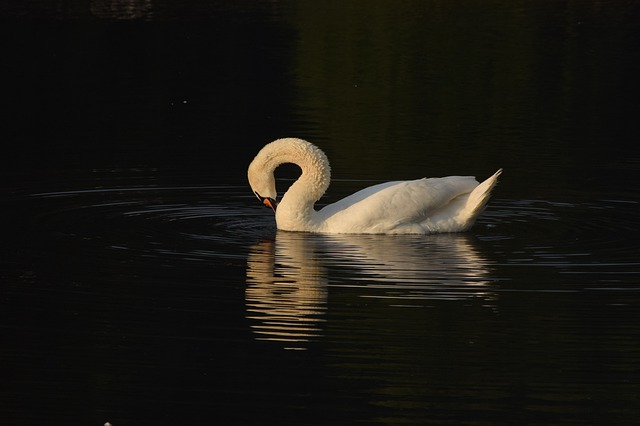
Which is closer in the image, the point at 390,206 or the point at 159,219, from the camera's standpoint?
the point at 390,206

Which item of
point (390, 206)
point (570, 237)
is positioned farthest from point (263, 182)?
point (570, 237)

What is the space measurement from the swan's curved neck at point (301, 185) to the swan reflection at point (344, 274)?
150 millimetres

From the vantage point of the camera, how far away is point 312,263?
14.7 metres

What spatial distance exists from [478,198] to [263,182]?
2176 millimetres

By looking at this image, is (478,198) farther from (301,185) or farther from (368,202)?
(301,185)

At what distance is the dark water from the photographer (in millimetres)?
10594

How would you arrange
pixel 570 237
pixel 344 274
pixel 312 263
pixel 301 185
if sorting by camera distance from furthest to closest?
pixel 301 185 → pixel 570 237 → pixel 312 263 → pixel 344 274

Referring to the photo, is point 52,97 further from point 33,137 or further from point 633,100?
point 633,100

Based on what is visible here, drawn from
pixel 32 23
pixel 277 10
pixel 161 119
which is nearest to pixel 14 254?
pixel 161 119

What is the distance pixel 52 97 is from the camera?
3117 cm

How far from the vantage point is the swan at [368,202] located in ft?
53.4

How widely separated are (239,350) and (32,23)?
3849 cm

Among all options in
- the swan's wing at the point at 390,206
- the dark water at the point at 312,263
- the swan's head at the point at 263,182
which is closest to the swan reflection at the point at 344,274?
the dark water at the point at 312,263

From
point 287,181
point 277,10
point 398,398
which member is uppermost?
point 398,398
